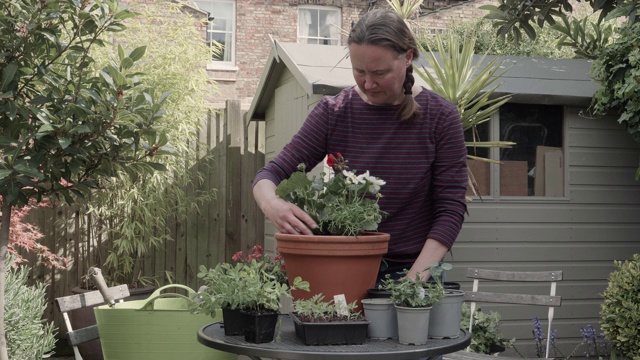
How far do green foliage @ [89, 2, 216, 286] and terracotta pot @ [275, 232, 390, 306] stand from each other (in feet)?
15.1

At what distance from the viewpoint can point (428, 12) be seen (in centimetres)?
1584

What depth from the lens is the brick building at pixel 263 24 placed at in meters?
15.5

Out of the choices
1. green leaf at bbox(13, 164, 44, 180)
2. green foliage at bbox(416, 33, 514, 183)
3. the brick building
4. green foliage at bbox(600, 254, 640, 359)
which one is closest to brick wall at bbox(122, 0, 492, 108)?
the brick building

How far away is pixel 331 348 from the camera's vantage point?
1.89 metres

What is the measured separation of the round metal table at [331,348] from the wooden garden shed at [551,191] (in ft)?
12.7

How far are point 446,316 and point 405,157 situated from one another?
0.47 metres

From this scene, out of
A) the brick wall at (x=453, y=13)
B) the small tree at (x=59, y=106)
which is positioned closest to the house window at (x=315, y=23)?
the brick wall at (x=453, y=13)

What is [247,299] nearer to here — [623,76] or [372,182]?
[372,182]

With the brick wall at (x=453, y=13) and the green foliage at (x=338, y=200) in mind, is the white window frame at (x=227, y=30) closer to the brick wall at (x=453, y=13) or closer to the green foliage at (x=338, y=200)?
the brick wall at (x=453, y=13)

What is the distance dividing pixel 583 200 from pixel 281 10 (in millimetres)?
10708

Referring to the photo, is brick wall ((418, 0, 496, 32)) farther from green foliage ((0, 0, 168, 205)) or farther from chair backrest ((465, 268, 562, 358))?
green foliage ((0, 0, 168, 205))

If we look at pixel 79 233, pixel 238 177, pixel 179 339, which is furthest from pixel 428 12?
pixel 179 339

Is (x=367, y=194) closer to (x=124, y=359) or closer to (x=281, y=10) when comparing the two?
(x=124, y=359)

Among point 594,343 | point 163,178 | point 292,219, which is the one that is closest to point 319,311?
point 292,219
